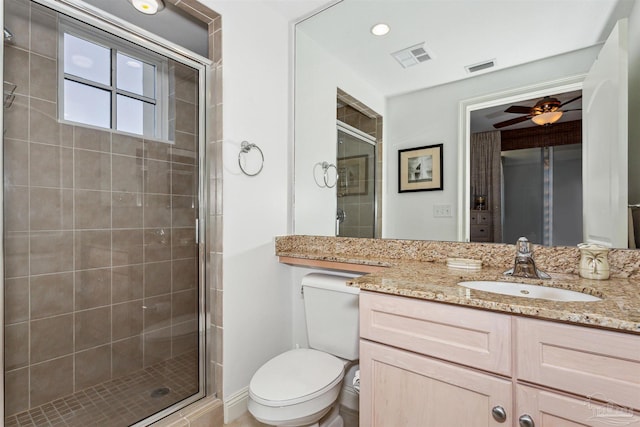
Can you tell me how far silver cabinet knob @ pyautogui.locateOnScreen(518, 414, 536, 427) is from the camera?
0.81 m

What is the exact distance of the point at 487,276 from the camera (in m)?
1.17

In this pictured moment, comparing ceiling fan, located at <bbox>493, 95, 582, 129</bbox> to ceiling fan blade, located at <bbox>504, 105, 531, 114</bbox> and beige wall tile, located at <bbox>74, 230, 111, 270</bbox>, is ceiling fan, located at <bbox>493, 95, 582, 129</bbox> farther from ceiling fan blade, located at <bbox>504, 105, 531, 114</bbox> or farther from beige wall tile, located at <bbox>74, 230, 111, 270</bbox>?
beige wall tile, located at <bbox>74, 230, 111, 270</bbox>

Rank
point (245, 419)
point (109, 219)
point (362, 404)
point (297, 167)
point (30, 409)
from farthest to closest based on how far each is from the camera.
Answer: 1. point (297, 167)
2. point (109, 219)
3. point (245, 419)
4. point (30, 409)
5. point (362, 404)

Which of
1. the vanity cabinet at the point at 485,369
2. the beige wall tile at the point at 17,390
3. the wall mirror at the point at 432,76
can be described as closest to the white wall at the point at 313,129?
the wall mirror at the point at 432,76

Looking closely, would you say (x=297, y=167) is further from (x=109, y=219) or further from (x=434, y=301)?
(x=434, y=301)

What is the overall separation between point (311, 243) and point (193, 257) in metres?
0.70

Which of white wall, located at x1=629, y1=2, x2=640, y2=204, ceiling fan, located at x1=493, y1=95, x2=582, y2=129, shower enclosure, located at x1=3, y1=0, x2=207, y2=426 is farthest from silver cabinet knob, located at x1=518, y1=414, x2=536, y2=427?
→ shower enclosure, located at x1=3, y1=0, x2=207, y2=426

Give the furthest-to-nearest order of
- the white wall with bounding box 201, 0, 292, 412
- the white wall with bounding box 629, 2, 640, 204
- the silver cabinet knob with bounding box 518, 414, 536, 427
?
the white wall with bounding box 201, 0, 292, 412
the white wall with bounding box 629, 2, 640, 204
the silver cabinet knob with bounding box 518, 414, 536, 427

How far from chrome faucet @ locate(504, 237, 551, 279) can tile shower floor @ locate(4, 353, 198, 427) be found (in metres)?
1.67

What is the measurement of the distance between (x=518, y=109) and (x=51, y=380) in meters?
2.77

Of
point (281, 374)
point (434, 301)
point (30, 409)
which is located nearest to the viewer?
point (434, 301)

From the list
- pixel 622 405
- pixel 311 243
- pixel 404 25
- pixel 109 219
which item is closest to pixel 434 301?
pixel 622 405

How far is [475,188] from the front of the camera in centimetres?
148

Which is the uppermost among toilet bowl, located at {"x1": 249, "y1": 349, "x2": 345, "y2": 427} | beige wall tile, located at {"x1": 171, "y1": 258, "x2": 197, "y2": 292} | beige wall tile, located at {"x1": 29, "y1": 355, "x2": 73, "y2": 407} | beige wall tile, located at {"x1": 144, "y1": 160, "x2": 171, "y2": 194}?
beige wall tile, located at {"x1": 144, "y1": 160, "x2": 171, "y2": 194}
